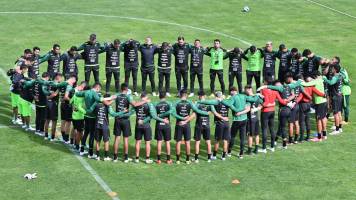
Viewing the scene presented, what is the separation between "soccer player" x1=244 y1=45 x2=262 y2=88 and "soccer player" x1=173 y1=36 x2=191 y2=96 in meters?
2.53

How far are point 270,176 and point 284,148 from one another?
9.10ft

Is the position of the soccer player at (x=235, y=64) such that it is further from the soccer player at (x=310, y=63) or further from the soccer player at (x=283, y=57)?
the soccer player at (x=310, y=63)

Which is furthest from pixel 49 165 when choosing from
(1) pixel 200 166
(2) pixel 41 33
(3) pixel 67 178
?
(2) pixel 41 33

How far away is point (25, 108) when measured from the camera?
24375 mm

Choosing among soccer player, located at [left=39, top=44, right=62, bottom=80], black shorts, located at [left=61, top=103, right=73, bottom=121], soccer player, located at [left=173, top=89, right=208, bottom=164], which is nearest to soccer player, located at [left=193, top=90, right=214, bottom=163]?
soccer player, located at [left=173, top=89, right=208, bottom=164]

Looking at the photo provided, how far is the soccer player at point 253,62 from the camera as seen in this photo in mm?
27969

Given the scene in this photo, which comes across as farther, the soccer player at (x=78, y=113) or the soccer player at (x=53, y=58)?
the soccer player at (x=53, y=58)

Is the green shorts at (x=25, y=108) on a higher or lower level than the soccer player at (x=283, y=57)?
lower

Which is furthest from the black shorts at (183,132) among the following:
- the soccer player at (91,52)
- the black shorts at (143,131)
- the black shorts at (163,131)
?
the soccer player at (91,52)

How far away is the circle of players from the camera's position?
2116 cm

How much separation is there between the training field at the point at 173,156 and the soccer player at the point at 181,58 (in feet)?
5.70

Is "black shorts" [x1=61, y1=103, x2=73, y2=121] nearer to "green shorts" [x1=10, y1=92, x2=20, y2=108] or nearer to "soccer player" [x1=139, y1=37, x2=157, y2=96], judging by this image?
"green shorts" [x1=10, y1=92, x2=20, y2=108]

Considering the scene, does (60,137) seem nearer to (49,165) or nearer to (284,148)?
(49,165)

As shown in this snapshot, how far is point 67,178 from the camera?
2011cm
